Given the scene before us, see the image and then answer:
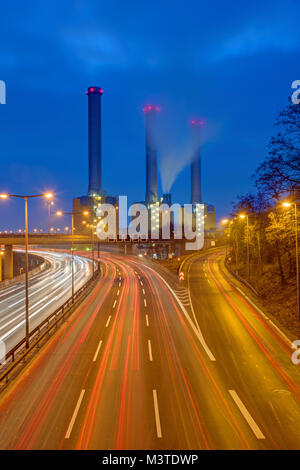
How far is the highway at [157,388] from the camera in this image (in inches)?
433

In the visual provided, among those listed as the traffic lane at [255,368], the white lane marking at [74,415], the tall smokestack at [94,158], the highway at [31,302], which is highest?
the tall smokestack at [94,158]

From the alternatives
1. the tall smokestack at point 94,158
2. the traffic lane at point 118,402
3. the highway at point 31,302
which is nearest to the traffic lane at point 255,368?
the traffic lane at point 118,402

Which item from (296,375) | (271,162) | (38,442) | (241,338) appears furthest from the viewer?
(241,338)

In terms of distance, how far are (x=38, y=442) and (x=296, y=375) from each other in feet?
38.7

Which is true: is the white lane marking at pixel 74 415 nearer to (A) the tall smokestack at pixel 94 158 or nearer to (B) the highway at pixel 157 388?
(B) the highway at pixel 157 388

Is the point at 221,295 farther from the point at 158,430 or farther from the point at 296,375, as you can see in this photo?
the point at 158,430

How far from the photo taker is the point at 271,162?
824 inches

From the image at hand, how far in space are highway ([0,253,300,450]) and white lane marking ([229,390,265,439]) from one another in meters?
0.03

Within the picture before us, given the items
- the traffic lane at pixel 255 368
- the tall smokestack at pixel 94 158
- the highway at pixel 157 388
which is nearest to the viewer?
the highway at pixel 157 388

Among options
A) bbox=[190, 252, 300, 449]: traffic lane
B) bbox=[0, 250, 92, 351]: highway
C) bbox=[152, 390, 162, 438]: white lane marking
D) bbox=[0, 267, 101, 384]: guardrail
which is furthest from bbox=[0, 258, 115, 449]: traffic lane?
bbox=[190, 252, 300, 449]: traffic lane

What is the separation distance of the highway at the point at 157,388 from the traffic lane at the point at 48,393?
4cm

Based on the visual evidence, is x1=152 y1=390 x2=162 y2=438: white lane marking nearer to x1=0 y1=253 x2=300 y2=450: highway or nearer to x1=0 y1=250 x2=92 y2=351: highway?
x1=0 y1=253 x2=300 y2=450: highway

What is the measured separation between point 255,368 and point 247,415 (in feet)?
17.1
